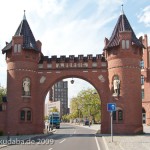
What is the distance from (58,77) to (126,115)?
958 cm

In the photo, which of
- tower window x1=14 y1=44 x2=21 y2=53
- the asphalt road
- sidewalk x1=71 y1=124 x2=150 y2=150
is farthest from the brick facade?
sidewalk x1=71 y1=124 x2=150 y2=150

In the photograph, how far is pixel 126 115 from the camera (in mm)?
37688

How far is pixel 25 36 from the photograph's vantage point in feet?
135

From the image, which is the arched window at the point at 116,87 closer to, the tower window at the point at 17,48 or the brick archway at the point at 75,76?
the brick archway at the point at 75,76

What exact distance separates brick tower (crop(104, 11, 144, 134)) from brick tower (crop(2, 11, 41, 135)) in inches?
368

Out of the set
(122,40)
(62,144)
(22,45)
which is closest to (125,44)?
(122,40)

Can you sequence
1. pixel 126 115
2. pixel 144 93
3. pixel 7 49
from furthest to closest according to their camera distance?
pixel 144 93
pixel 7 49
pixel 126 115

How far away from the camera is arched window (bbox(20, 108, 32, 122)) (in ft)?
129

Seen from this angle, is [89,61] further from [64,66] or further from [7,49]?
[7,49]

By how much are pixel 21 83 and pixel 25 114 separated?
3719 mm

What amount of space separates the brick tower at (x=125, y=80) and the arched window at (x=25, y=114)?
32.4 ft

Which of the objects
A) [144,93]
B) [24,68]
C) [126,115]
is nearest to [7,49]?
[24,68]

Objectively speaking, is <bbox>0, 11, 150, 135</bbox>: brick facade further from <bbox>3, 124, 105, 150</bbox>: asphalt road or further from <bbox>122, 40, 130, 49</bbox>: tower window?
<bbox>3, 124, 105, 150</bbox>: asphalt road

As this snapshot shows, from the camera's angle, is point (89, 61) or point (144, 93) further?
point (144, 93)
